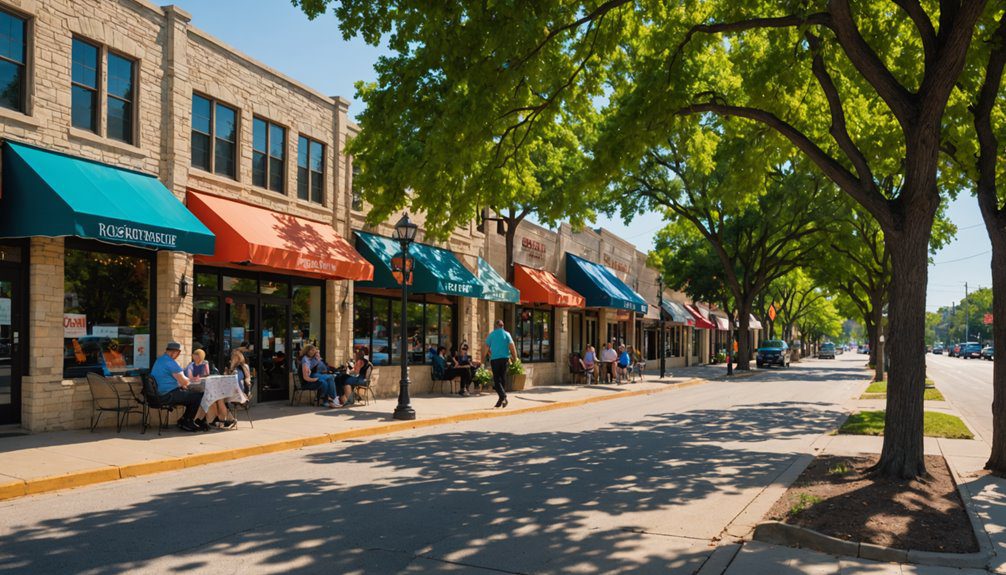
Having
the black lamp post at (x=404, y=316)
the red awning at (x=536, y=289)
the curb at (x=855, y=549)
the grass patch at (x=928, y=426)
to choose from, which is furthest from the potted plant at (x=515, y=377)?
the curb at (x=855, y=549)

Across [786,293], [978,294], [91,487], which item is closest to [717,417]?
[91,487]

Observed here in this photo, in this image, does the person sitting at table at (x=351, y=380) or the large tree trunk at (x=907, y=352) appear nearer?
the large tree trunk at (x=907, y=352)

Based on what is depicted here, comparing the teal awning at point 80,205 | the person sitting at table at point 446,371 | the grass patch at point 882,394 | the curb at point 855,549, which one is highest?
the teal awning at point 80,205

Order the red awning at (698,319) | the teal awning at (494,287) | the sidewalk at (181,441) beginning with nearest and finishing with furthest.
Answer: the sidewalk at (181,441), the teal awning at (494,287), the red awning at (698,319)

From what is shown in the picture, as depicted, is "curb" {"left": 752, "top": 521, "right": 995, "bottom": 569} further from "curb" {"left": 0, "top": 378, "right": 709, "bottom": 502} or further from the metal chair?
the metal chair

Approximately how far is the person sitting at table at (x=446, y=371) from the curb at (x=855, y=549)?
14.7 metres

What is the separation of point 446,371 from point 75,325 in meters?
10.6

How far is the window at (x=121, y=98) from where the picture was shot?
41.8 feet

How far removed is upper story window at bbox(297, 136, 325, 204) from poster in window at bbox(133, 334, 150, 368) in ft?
17.6

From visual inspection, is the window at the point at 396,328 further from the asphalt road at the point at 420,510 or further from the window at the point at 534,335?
the asphalt road at the point at 420,510

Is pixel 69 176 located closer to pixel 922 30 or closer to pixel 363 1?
pixel 363 1

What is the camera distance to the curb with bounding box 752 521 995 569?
561 cm

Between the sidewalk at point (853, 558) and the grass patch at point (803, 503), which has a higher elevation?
the grass patch at point (803, 503)

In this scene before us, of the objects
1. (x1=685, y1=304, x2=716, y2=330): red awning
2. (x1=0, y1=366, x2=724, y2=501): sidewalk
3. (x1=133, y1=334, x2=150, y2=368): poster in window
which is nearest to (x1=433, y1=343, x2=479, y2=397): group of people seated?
(x1=0, y1=366, x2=724, y2=501): sidewalk
